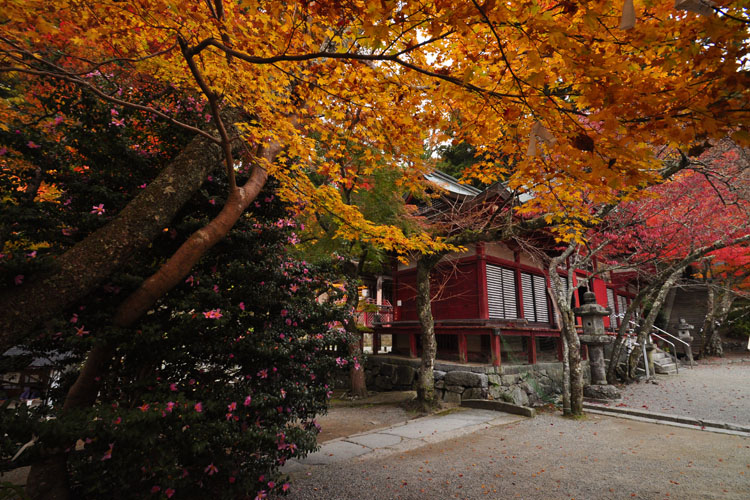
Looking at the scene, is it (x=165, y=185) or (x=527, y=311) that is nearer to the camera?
(x=165, y=185)

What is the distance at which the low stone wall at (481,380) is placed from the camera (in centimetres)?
937

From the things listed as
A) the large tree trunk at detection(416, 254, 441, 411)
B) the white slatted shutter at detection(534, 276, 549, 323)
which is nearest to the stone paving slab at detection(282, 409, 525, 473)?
the large tree trunk at detection(416, 254, 441, 411)

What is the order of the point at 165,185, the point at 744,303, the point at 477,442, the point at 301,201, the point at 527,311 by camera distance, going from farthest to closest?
the point at 744,303, the point at 527,311, the point at 477,442, the point at 301,201, the point at 165,185

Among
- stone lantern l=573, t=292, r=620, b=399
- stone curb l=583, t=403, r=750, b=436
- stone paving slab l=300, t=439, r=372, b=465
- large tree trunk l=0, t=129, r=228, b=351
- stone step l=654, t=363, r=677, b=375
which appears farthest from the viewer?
stone step l=654, t=363, r=677, b=375

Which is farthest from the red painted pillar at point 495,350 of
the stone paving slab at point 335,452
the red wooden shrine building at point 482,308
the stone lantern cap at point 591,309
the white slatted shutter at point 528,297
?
the stone paving slab at point 335,452

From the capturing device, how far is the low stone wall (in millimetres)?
9367

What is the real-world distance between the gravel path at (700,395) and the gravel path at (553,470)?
215cm

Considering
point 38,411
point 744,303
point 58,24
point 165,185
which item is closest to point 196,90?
point 165,185

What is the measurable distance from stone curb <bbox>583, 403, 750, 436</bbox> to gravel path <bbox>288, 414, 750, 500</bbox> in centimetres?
61

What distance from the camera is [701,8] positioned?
204cm

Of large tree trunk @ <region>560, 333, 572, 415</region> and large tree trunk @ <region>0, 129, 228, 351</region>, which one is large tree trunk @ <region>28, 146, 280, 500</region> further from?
large tree trunk @ <region>560, 333, 572, 415</region>

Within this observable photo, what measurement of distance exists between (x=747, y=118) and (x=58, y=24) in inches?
285

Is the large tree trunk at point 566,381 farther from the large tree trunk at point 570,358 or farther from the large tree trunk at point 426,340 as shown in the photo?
the large tree trunk at point 426,340

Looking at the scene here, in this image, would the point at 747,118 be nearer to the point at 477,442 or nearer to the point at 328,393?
the point at 328,393
